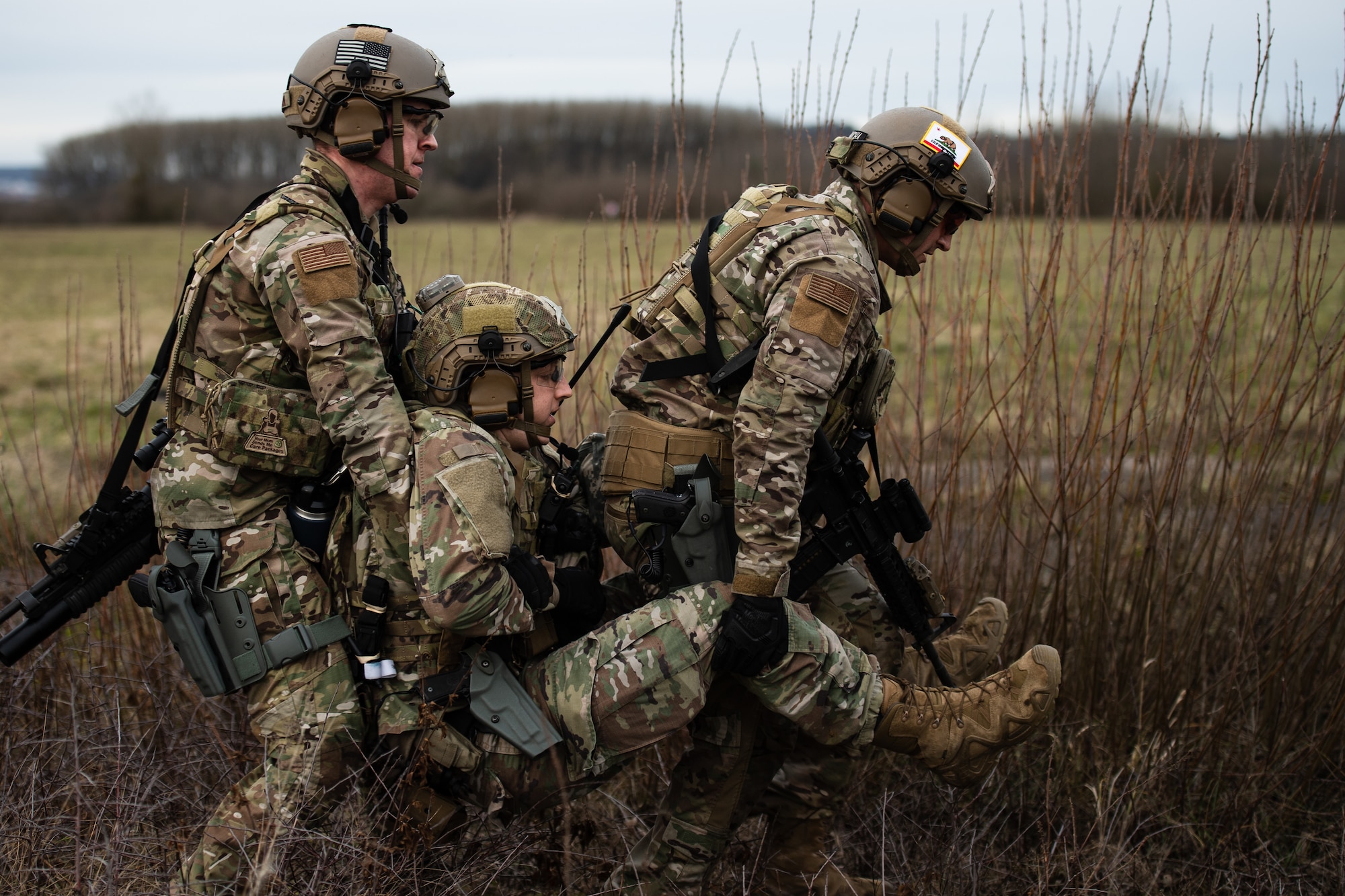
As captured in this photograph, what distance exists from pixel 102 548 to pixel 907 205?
8.19 feet

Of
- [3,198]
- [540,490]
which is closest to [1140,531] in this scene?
[540,490]

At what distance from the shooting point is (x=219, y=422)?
8.39 ft

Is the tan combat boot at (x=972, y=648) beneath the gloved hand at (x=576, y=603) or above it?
beneath

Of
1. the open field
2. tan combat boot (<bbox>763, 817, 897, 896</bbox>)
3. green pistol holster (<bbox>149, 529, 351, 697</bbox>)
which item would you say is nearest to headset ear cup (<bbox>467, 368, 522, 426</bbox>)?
green pistol holster (<bbox>149, 529, 351, 697</bbox>)

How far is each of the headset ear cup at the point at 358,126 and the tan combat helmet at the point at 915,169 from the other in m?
1.30

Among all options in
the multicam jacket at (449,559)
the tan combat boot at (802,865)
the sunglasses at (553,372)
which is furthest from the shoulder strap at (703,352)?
the tan combat boot at (802,865)

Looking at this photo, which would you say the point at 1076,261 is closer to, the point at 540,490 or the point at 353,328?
the point at 540,490

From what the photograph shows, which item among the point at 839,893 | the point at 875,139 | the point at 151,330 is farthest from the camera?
the point at 151,330

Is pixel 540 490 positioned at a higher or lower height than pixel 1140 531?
higher

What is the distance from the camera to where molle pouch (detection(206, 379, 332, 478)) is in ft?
8.40

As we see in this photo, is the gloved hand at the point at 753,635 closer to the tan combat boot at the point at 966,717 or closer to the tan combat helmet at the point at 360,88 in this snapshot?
the tan combat boot at the point at 966,717

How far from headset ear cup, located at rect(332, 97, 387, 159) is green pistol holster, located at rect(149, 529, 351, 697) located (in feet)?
3.66

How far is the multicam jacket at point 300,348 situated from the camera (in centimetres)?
248

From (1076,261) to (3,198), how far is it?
45044mm
